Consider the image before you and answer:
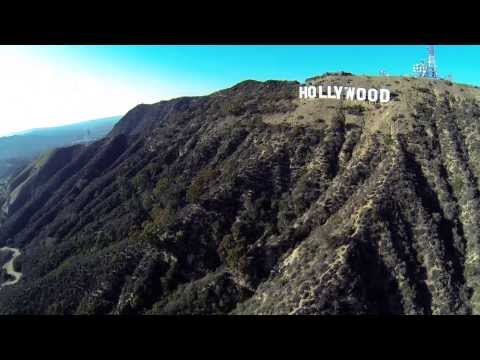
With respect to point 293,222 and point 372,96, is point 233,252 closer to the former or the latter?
point 293,222

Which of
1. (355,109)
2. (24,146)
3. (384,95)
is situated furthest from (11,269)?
(24,146)

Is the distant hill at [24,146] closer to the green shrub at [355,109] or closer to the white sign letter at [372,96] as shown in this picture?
the green shrub at [355,109]

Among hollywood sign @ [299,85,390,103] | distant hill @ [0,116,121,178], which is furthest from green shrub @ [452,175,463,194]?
distant hill @ [0,116,121,178]

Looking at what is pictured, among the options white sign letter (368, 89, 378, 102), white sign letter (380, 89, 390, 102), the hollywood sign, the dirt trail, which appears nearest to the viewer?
white sign letter (380, 89, 390, 102)

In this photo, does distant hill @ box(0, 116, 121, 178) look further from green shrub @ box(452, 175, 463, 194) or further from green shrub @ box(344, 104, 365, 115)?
green shrub @ box(452, 175, 463, 194)
